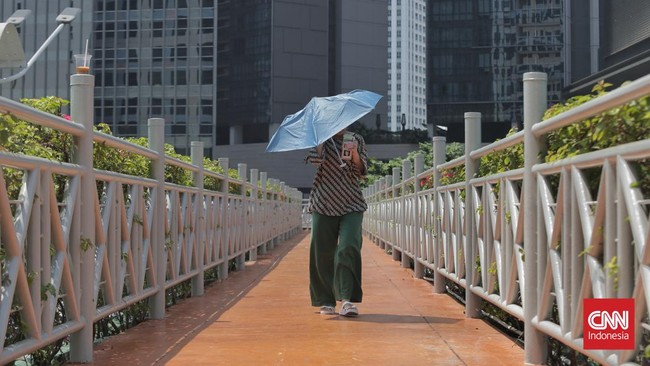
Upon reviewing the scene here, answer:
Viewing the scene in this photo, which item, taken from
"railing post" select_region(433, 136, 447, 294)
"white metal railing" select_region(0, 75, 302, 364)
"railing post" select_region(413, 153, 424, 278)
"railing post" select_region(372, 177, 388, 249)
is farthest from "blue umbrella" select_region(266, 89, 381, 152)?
"railing post" select_region(372, 177, 388, 249)

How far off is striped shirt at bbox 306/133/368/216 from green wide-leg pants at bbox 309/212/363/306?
3.1 inches

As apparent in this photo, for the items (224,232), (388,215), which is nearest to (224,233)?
(224,232)

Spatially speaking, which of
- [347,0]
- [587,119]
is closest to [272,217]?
[587,119]

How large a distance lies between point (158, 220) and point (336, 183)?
138 centimetres

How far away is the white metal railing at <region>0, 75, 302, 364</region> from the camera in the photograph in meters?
3.77

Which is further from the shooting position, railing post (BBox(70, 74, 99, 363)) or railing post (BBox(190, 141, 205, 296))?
railing post (BBox(190, 141, 205, 296))

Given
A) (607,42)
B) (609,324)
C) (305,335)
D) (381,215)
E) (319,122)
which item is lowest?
(305,335)

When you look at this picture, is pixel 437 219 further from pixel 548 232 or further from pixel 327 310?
pixel 548 232

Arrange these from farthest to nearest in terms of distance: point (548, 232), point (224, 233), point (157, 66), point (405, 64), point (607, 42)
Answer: point (405, 64) < point (157, 66) < point (607, 42) < point (224, 233) < point (548, 232)

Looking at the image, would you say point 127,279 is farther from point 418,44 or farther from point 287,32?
point 418,44

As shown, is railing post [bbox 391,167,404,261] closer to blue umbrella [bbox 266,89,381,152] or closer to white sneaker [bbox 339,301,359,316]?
blue umbrella [bbox 266,89,381,152]

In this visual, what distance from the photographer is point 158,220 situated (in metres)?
6.61

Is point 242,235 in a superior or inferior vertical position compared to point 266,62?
inferior


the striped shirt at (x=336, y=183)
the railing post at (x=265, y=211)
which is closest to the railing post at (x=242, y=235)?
the railing post at (x=265, y=211)
